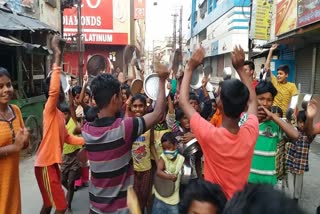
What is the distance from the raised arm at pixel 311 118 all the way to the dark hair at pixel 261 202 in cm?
161

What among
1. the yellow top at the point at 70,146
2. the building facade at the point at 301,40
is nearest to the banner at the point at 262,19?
the building facade at the point at 301,40

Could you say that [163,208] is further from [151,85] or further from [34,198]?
[34,198]

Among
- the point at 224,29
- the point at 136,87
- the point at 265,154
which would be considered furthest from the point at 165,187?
the point at 224,29

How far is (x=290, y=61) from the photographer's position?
484 inches

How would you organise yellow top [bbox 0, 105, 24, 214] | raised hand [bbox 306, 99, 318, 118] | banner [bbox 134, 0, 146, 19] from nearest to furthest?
raised hand [bbox 306, 99, 318, 118] → yellow top [bbox 0, 105, 24, 214] → banner [bbox 134, 0, 146, 19]

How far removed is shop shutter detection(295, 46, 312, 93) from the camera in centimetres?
1063

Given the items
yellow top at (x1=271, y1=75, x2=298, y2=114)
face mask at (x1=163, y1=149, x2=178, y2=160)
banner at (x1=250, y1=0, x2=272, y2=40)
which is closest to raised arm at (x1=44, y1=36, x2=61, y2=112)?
face mask at (x1=163, y1=149, x2=178, y2=160)

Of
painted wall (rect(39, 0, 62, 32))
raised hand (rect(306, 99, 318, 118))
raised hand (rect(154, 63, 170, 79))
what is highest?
painted wall (rect(39, 0, 62, 32))

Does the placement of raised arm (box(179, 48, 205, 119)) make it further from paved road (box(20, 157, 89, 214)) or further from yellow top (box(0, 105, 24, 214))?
paved road (box(20, 157, 89, 214))

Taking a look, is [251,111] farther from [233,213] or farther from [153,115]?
[233,213]

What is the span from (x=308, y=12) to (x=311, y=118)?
6728mm

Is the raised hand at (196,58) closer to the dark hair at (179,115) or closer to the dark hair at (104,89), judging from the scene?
the dark hair at (104,89)

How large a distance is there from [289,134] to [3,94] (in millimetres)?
2081

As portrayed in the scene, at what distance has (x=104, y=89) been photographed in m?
2.23
